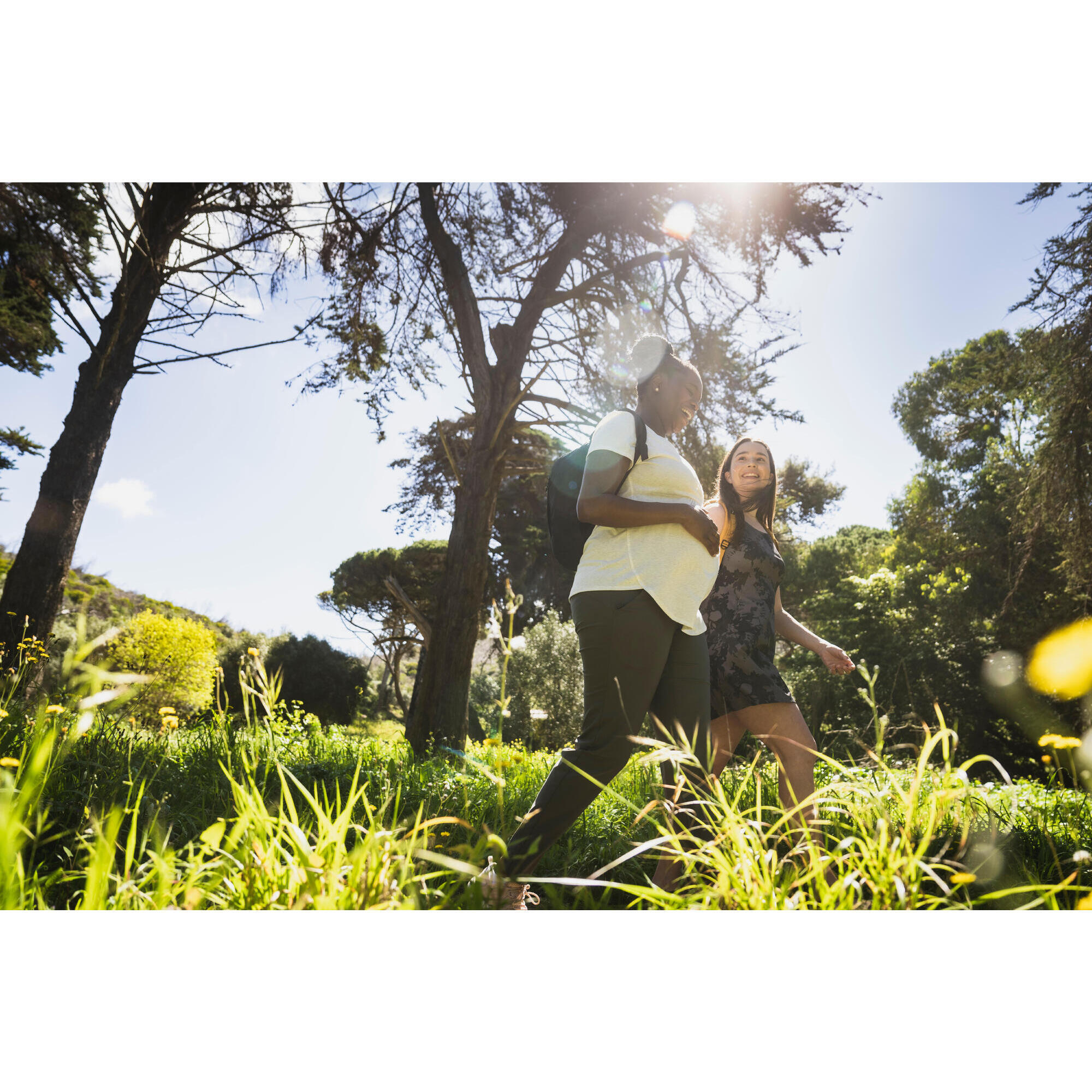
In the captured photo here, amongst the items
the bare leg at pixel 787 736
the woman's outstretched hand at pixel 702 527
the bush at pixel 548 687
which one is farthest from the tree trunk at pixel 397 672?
the woman's outstretched hand at pixel 702 527

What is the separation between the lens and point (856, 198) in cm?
572

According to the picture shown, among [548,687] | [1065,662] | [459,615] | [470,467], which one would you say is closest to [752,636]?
[459,615]

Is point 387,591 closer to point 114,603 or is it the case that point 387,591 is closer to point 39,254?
point 114,603

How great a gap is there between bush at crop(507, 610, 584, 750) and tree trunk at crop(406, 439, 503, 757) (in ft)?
19.9

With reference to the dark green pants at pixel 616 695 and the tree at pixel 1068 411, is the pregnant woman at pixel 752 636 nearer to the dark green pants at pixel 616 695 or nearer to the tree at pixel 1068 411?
the dark green pants at pixel 616 695

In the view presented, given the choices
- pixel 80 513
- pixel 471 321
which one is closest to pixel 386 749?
pixel 80 513

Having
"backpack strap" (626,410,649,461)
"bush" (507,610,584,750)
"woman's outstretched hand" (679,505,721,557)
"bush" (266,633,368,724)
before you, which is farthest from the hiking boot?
"bush" (266,633,368,724)

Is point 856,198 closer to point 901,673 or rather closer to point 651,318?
point 651,318

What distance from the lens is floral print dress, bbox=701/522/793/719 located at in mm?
2248

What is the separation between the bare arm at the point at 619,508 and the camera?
183cm

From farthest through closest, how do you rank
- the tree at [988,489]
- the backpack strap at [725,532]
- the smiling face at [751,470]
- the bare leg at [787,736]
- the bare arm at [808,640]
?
the tree at [988,489]
the smiling face at [751,470]
the backpack strap at [725,532]
the bare arm at [808,640]
the bare leg at [787,736]

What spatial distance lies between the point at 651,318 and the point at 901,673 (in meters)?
7.39

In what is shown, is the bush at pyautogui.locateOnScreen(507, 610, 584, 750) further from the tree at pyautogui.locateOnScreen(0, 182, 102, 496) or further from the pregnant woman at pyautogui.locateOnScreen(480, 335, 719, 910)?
the pregnant woman at pyautogui.locateOnScreen(480, 335, 719, 910)
